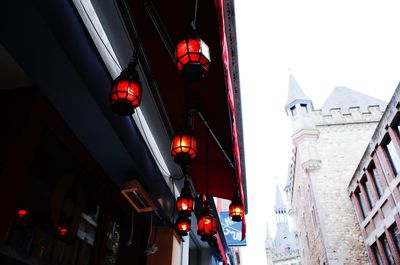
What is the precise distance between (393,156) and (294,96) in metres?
16.4

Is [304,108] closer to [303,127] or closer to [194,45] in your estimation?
[303,127]

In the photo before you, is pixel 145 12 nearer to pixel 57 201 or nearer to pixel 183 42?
pixel 183 42

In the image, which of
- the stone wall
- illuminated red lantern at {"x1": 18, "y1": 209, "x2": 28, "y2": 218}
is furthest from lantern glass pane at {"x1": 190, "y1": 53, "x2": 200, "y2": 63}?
the stone wall

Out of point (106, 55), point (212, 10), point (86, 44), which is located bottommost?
point (86, 44)

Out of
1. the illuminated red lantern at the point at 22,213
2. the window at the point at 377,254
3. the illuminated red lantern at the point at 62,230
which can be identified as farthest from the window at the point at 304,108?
the illuminated red lantern at the point at 22,213

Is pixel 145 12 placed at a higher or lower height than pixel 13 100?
higher

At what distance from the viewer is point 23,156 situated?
3070 millimetres

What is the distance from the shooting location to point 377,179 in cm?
1617

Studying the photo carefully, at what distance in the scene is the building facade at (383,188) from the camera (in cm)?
1362

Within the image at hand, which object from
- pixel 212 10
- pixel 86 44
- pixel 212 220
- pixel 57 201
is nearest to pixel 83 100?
pixel 86 44

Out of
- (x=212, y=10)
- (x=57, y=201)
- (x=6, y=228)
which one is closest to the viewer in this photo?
(x=6, y=228)

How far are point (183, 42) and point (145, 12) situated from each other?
1.09 m

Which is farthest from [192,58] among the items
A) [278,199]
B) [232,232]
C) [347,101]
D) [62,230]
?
[278,199]

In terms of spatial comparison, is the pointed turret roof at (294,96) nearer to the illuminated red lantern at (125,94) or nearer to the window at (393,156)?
the window at (393,156)
